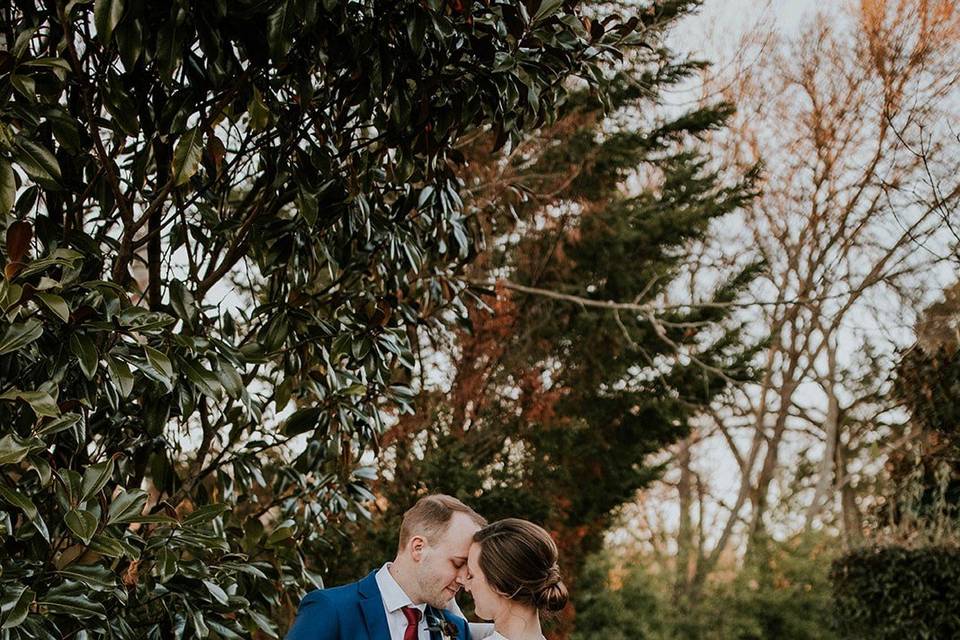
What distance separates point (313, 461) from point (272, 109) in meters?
1.34

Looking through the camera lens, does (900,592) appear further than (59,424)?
Yes

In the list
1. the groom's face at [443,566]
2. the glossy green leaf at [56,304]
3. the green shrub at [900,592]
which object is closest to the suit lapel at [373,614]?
the groom's face at [443,566]

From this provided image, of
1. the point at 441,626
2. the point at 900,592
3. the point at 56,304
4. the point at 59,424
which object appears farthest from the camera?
the point at 900,592

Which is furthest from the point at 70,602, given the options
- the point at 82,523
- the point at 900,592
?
→ the point at 900,592

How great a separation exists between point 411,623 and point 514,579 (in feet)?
1.09

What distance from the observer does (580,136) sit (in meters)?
8.71

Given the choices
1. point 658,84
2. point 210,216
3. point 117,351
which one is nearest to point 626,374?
point 658,84

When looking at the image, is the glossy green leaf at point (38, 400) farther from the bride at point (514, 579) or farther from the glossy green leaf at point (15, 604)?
the bride at point (514, 579)

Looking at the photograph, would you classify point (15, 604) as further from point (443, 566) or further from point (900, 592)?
point (900, 592)

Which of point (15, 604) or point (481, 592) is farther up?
point (481, 592)

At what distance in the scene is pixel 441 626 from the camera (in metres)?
2.67

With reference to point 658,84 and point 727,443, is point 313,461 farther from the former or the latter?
point 727,443

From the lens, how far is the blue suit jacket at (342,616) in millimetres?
2529

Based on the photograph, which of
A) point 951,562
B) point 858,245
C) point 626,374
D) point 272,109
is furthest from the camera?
point 858,245
